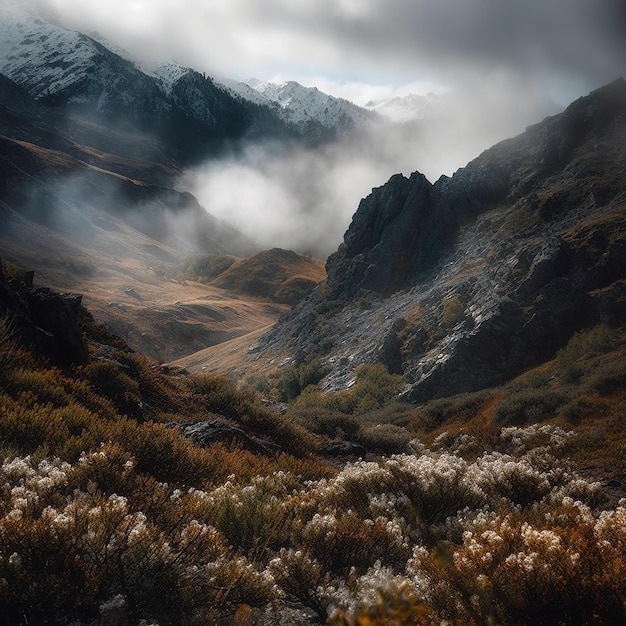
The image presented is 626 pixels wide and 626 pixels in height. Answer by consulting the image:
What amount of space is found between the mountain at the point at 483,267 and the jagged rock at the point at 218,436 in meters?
26.9

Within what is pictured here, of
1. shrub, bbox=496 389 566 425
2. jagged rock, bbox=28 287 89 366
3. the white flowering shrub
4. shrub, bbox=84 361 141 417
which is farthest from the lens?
shrub, bbox=496 389 566 425

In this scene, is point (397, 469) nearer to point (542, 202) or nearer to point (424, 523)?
point (424, 523)

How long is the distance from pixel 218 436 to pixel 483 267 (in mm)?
46679

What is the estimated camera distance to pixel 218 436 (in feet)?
39.2

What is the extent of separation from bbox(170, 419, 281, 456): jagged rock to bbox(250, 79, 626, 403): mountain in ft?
88.2

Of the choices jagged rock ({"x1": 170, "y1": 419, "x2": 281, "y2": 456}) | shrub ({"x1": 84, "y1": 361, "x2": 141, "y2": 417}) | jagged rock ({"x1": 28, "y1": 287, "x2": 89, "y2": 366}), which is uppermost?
jagged rock ({"x1": 28, "y1": 287, "x2": 89, "y2": 366})

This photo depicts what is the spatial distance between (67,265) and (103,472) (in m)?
126

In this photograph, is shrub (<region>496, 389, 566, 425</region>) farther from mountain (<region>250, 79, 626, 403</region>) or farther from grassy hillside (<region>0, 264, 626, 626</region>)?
mountain (<region>250, 79, 626, 403</region>)

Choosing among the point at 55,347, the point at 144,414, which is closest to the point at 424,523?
the point at 144,414

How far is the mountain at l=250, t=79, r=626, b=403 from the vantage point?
36.7 m

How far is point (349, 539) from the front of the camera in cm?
593

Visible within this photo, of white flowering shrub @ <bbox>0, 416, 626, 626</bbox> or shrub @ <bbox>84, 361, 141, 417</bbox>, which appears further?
shrub @ <bbox>84, 361, 141, 417</bbox>

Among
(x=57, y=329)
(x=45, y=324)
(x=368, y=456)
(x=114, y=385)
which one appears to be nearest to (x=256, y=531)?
(x=114, y=385)

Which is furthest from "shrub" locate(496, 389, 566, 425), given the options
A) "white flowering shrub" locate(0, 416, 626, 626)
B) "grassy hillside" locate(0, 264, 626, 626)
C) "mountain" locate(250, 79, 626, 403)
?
"white flowering shrub" locate(0, 416, 626, 626)
